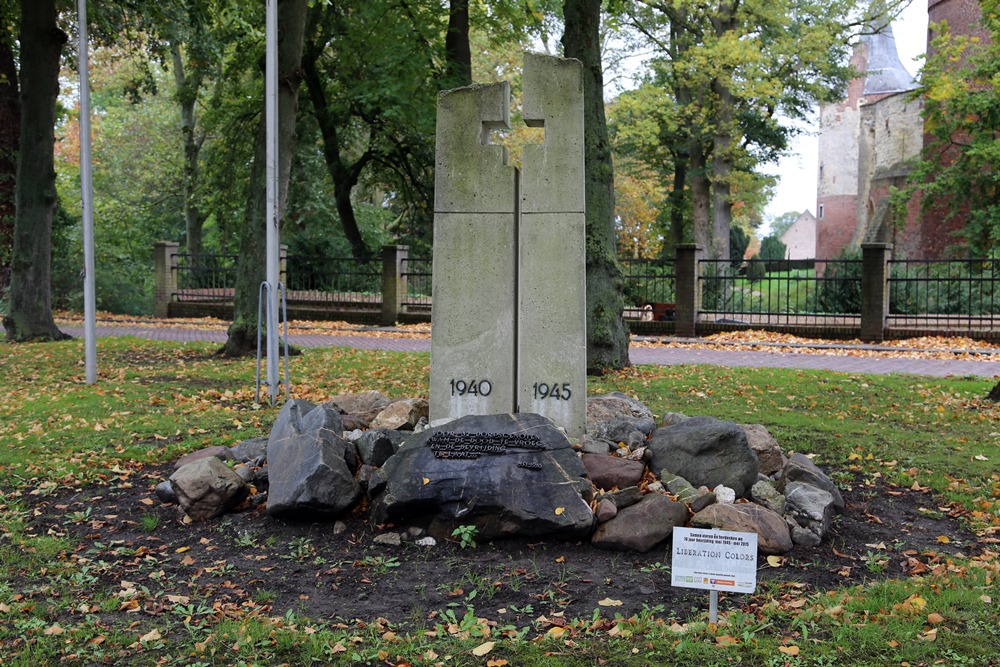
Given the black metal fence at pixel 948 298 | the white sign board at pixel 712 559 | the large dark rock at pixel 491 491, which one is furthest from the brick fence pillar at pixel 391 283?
the white sign board at pixel 712 559

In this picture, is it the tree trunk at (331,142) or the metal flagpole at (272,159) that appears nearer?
the metal flagpole at (272,159)

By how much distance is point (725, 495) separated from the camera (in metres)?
6.07

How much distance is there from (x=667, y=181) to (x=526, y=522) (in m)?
37.4

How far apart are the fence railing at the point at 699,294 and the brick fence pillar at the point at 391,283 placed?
25 mm

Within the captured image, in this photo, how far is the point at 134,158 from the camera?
122 feet

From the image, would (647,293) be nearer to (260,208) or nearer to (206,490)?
(260,208)

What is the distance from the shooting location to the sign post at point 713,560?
4.30 m

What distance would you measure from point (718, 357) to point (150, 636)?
13787 mm

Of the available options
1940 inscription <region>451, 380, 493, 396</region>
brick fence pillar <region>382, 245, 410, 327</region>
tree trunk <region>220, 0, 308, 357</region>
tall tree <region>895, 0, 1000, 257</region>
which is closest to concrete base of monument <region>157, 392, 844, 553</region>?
1940 inscription <region>451, 380, 493, 396</region>

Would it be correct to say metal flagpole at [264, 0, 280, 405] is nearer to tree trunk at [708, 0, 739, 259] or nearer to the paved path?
the paved path

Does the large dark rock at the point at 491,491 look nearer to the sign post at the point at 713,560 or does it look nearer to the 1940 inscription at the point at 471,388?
the 1940 inscription at the point at 471,388

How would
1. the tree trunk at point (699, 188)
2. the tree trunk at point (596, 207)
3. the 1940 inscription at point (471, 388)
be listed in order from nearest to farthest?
the 1940 inscription at point (471, 388), the tree trunk at point (596, 207), the tree trunk at point (699, 188)

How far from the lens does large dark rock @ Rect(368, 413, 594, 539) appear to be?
5707 millimetres

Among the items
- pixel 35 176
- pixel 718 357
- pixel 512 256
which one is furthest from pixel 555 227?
pixel 35 176
